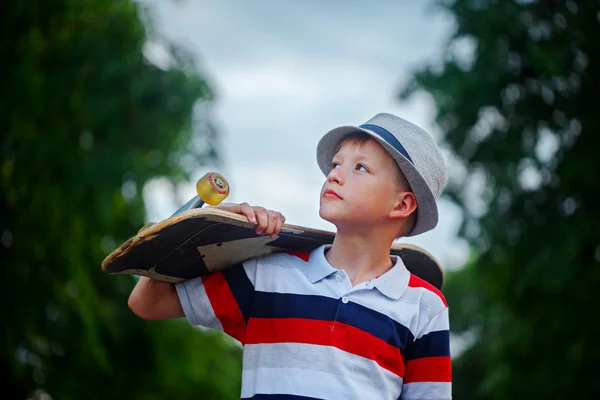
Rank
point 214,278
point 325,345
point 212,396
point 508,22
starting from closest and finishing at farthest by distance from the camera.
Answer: point 325,345
point 214,278
point 508,22
point 212,396

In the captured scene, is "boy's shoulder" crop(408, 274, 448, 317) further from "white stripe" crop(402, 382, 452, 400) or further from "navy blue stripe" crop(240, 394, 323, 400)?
"navy blue stripe" crop(240, 394, 323, 400)

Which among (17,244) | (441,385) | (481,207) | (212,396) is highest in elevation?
(481,207)

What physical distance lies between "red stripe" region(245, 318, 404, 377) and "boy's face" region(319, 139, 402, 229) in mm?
294

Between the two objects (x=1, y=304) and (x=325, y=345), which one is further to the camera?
(x=1, y=304)

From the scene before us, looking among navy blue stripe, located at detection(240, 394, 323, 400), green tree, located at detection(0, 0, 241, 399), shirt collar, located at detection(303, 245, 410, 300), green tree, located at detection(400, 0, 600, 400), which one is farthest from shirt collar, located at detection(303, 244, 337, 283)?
green tree, located at detection(400, 0, 600, 400)

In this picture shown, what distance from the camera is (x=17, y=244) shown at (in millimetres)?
7176

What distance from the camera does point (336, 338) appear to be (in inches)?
78.4

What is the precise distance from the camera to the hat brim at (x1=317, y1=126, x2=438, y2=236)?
6.99 feet

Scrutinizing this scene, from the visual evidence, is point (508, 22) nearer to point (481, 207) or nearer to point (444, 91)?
point (444, 91)

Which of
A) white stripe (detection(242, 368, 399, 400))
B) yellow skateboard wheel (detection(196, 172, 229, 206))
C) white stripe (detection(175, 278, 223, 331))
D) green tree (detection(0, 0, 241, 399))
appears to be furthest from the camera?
green tree (detection(0, 0, 241, 399))

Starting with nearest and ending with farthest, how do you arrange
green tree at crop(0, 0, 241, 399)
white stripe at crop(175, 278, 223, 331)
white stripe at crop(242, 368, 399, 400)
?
white stripe at crop(242, 368, 399, 400), white stripe at crop(175, 278, 223, 331), green tree at crop(0, 0, 241, 399)

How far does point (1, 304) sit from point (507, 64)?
526 cm

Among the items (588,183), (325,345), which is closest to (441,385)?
(325,345)

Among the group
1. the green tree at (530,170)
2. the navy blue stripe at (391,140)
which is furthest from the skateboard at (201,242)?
the green tree at (530,170)
